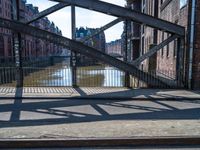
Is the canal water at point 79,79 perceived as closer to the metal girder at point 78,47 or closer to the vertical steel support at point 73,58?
the vertical steel support at point 73,58

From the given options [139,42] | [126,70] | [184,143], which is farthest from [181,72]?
[139,42]

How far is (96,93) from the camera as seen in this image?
12328 millimetres

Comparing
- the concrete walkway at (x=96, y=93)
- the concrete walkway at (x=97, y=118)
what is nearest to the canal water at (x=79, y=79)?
the concrete walkway at (x=96, y=93)

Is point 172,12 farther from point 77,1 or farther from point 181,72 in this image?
point 77,1

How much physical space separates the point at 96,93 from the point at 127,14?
4421 millimetres

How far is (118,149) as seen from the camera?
5.52 metres

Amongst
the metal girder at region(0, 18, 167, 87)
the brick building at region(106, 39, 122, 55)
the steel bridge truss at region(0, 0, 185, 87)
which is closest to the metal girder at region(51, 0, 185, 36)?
the steel bridge truss at region(0, 0, 185, 87)

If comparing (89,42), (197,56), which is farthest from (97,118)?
(89,42)

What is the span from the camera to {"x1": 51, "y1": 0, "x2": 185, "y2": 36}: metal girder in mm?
13500

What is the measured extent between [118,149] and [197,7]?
9422 millimetres

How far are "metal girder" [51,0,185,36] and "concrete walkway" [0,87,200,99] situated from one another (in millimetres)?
3137

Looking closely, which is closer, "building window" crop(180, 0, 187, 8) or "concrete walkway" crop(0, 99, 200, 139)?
"concrete walkway" crop(0, 99, 200, 139)

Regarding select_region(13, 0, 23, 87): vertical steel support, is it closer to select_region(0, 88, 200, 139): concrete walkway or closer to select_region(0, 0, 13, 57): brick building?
select_region(0, 88, 200, 139): concrete walkway

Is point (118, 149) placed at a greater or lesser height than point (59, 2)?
lesser
